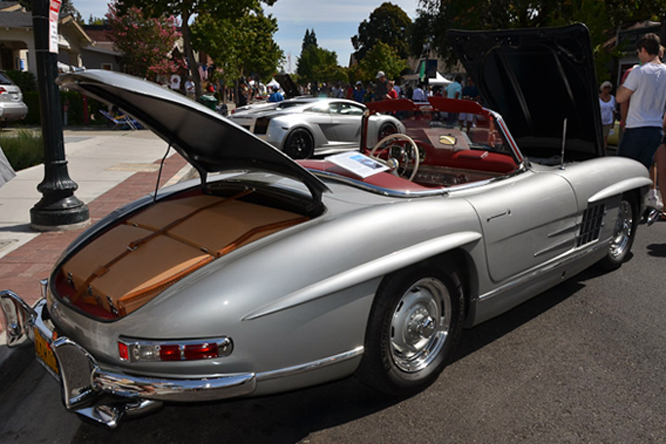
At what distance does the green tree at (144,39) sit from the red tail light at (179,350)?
32.0m

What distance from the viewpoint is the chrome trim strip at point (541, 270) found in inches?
122

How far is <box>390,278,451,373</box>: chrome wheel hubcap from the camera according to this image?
272cm

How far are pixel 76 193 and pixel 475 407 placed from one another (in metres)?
6.36

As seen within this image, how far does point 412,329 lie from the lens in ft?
9.07

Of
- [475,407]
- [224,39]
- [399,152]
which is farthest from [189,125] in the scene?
[224,39]

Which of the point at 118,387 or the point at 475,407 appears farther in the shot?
the point at 475,407

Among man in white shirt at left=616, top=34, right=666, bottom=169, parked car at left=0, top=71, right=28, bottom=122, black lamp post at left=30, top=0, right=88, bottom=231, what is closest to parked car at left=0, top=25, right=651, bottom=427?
man in white shirt at left=616, top=34, right=666, bottom=169

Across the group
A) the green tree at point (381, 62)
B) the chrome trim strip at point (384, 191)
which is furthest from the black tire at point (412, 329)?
the green tree at point (381, 62)

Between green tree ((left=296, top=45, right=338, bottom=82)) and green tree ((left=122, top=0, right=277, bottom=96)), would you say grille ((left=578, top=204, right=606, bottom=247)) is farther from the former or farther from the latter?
green tree ((left=296, top=45, right=338, bottom=82))

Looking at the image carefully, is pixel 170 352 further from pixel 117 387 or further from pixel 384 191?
pixel 384 191

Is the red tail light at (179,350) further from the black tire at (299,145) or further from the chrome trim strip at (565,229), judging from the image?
the black tire at (299,145)

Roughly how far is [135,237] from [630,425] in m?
2.51

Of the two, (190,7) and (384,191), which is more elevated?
(190,7)

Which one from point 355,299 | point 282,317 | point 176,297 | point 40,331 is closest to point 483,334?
point 355,299
